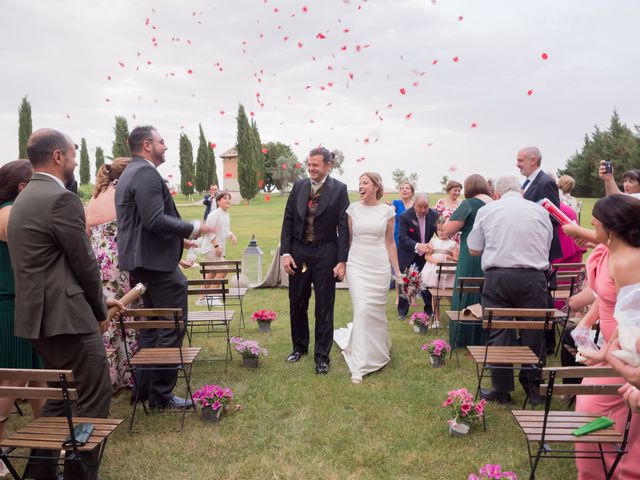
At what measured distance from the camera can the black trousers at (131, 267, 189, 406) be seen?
4.63 meters

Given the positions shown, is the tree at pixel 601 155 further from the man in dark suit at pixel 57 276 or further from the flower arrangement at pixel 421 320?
the man in dark suit at pixel 57 276

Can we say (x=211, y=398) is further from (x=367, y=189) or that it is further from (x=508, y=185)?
(x=508, y=185)

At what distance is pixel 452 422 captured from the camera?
4129 mm

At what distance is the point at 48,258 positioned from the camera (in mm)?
2965

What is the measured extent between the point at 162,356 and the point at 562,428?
10.9 feet

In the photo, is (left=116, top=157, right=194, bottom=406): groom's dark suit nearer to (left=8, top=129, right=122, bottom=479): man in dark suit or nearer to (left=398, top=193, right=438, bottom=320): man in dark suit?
(left=8, top=129, right=122, bottom=479): man in dark suit

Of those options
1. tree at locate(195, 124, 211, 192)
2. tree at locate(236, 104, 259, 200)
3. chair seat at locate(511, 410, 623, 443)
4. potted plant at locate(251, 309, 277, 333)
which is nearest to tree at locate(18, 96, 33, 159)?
tree at locate(195, 124, 211, 192)

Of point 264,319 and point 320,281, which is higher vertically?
point 320,281

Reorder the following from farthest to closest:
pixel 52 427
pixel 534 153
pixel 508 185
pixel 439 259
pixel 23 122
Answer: pixel 23 122, pixel 439 259, pixel 534 153, pixel 508 185, pixel 52 427

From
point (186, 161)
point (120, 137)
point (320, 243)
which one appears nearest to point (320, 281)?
point (320, 243)

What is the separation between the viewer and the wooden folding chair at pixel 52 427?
2605mm

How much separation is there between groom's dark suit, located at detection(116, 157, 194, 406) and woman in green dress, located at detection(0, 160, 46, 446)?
85cm

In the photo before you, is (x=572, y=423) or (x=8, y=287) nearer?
(x=572, y=423)

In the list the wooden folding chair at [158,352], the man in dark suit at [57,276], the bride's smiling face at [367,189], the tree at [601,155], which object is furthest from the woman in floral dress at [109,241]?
the tree at [601,155]
